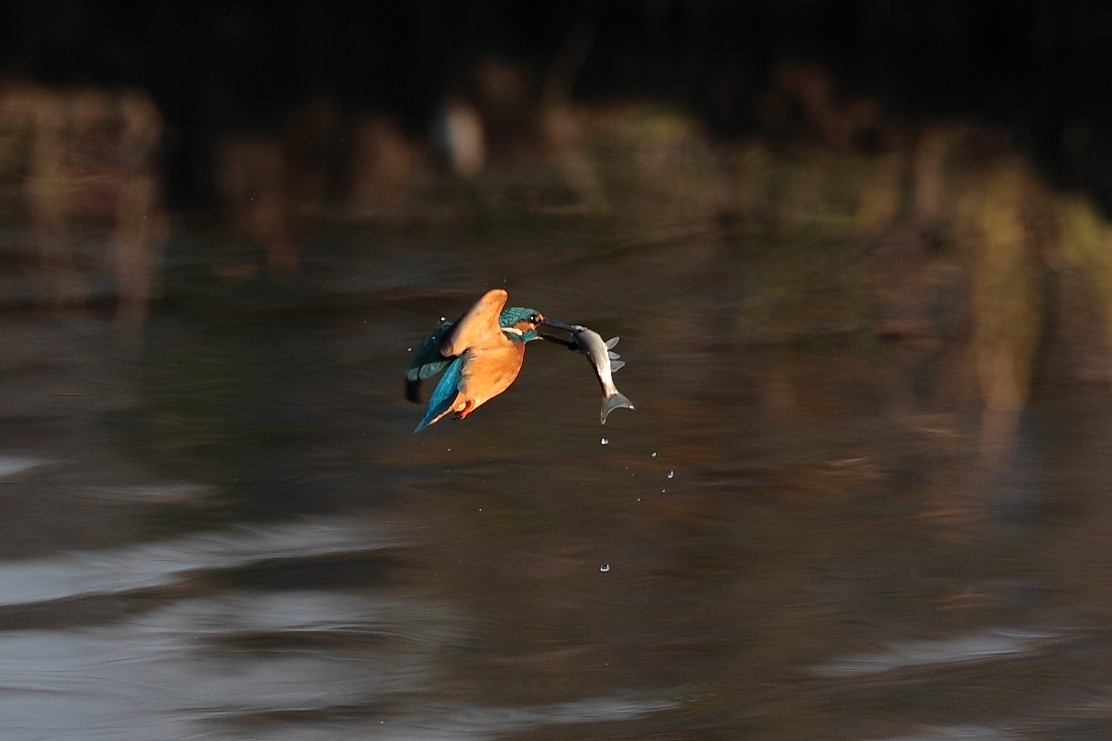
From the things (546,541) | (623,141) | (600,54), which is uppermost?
(600,54)

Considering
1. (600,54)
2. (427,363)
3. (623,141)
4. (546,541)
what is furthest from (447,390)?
(600,54)

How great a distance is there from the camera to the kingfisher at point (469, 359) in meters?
2.52

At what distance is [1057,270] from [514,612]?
2.91 metres

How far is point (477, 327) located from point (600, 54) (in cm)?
645

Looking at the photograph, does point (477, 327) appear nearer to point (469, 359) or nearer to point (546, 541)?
point (469, 359)

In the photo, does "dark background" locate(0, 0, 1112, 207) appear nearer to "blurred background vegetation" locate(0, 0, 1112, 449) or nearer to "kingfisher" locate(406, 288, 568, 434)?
"blurred background vegetation" locate(0, 0, 1112, 449)

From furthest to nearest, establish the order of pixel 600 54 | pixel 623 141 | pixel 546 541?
pixel 600 54 → pixel 623 141 → pixel 546 541

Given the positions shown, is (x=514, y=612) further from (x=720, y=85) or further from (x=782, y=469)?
(x=720, y=85)

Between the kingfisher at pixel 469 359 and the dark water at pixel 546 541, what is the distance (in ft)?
1.17

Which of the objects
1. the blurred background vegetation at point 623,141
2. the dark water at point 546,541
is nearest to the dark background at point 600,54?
the blurred background vegetation at point 623,141

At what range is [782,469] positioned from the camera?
3387 millimetres

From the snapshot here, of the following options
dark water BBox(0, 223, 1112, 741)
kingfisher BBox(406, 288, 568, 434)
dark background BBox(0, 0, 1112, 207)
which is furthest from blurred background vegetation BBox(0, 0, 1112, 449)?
kingfisher BBox(406, 288, 568, 434)

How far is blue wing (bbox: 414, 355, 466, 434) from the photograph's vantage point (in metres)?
2.56

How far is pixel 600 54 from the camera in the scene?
880 cm
